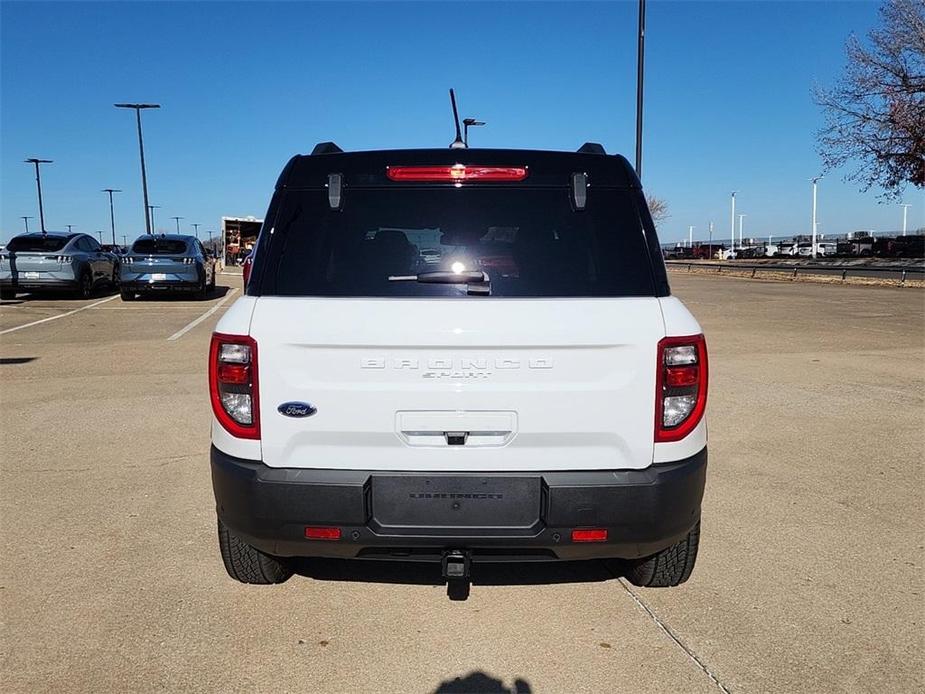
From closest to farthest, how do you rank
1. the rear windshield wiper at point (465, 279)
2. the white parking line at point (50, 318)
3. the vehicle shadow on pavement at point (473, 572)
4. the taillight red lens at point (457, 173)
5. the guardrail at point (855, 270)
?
the rear windshield wiper at point (465, 279)
the taillight red lens at point (457, 173)
the vehicle shadow on pavement at point (473, 572)
the white parking line at point (50, 318)
the guardrail at point (855, 270)

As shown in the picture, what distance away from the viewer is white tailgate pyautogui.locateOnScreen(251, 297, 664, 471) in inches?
106

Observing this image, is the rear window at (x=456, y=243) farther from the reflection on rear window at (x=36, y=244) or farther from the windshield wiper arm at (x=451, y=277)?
the reflection on rear window at (x=36, y=244)

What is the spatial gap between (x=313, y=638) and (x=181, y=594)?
2.45 feet

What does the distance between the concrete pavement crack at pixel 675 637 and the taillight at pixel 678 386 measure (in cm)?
85

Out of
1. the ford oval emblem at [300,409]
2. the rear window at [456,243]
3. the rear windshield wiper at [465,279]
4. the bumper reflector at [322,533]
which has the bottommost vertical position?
the bumper reflector at [322,533]

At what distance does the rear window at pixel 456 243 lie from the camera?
2.86 meters

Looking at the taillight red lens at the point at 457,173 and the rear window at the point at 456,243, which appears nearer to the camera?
the rear window at the point at 456,243

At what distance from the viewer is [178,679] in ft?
9.07

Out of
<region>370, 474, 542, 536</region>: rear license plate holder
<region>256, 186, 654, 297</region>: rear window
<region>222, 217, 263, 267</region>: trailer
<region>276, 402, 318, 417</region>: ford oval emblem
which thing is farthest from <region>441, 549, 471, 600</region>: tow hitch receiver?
<region>222, 217, 263, 267</region>: trailer

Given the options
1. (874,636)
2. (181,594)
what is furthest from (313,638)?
(874,636)

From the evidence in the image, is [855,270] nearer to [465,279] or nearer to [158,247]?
[158,247]

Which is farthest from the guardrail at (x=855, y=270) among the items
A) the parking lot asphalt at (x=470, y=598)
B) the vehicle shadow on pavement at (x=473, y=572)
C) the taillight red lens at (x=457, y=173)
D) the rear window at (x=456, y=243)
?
the taillight red lens at (x=457, y=173)

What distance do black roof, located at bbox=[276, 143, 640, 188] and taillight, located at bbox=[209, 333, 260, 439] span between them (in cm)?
72

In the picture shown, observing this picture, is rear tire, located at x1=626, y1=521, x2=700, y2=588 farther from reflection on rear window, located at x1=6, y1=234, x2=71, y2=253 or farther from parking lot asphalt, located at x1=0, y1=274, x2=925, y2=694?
reflection on rear window, located at x1=6, y1=234, x2=71, y2=253
